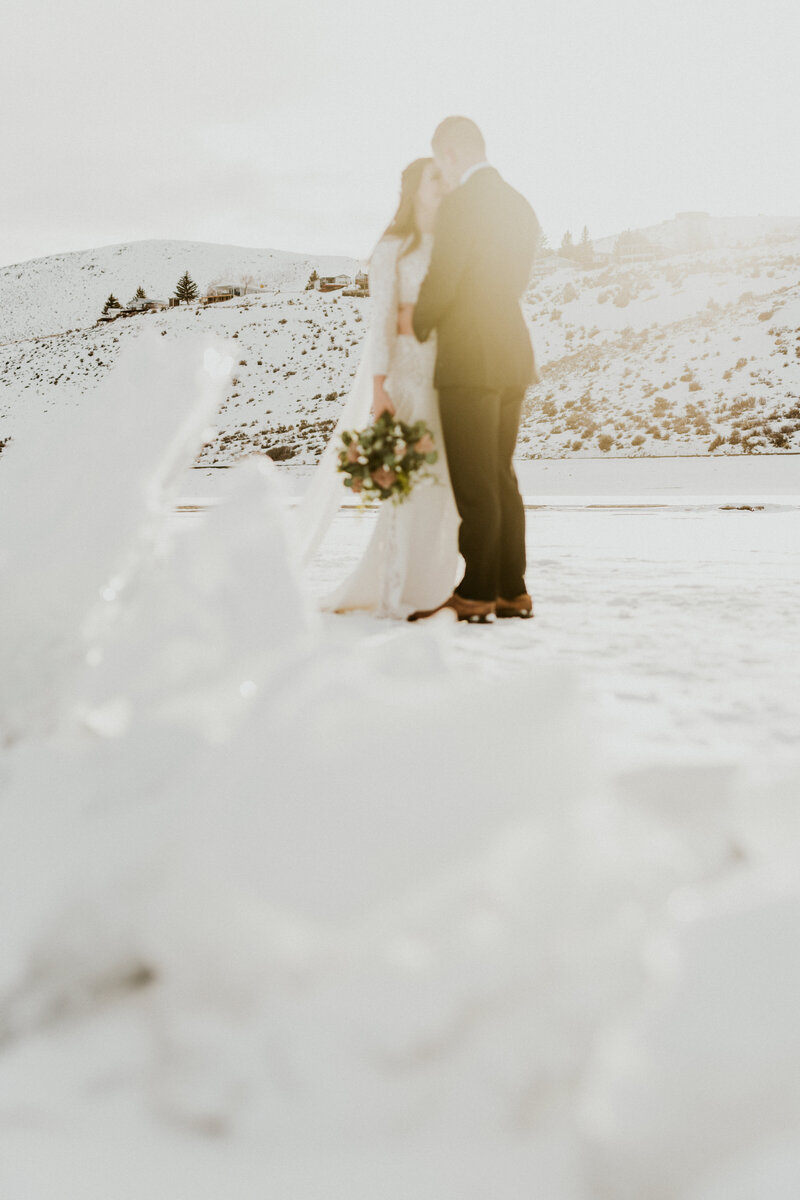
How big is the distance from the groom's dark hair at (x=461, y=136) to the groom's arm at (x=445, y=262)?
259 mm

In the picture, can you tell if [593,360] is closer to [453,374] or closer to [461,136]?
[461,136]

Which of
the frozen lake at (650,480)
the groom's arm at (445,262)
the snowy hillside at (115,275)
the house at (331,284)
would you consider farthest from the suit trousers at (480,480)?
the snowy hillside at (115,275)

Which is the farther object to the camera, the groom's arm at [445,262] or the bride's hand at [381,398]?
the bride's hand at [381,398]

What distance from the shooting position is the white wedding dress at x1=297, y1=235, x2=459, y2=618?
156 inches

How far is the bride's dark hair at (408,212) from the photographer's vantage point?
394cm

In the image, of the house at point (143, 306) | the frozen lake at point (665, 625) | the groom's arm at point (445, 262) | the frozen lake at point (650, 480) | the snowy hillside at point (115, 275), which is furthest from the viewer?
the snowy hillside at point (115, 275)

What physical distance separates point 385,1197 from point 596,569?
5473 mm

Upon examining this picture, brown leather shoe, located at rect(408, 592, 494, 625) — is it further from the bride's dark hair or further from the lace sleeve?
the bride's dark hair

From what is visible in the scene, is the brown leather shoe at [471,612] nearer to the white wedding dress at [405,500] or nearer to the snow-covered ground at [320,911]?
the white wedding dress at [405,500]

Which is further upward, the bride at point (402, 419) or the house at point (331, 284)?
the house at point (331, 284)

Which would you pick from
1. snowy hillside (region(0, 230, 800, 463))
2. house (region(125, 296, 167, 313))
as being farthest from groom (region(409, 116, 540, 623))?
house (region(125, 296, 167, 313))

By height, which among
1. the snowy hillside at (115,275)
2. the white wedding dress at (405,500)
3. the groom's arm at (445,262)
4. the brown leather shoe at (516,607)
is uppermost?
the snowy hillside at (115,275)

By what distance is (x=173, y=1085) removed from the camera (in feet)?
2.77

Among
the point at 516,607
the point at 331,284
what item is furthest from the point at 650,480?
the point at 331,284
